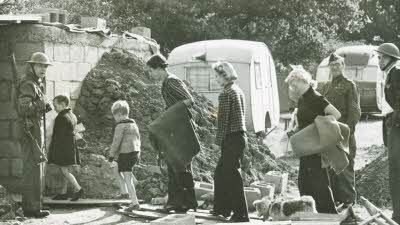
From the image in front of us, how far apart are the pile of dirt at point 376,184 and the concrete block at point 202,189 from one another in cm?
229

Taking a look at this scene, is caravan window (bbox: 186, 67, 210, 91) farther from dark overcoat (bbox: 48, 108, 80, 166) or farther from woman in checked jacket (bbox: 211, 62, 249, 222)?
woman in checked jacket (bbox: 211, 62, 249, 222)

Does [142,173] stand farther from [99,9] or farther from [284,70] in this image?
[99,9]

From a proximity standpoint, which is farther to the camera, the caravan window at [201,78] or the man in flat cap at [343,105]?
the caravan window at [201,78]

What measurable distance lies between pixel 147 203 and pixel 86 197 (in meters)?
0.92

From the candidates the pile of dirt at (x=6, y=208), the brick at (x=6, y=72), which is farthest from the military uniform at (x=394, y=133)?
the brick at (x=6, y=72)

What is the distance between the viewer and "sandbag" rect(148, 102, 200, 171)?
8.80m

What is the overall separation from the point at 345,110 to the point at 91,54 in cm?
454

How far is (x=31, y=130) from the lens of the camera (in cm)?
870

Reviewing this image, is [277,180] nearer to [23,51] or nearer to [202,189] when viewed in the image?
[202,189]

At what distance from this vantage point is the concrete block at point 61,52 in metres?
10.9

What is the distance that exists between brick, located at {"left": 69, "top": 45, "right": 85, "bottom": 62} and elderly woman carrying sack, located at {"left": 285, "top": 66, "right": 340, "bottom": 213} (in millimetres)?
4668

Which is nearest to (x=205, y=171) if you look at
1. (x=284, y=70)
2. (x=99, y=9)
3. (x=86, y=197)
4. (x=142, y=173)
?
(x=142, y=173)

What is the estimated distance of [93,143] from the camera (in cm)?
1141

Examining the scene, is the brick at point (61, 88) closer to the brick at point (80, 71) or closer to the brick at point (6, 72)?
the brick at point (80, 71)
